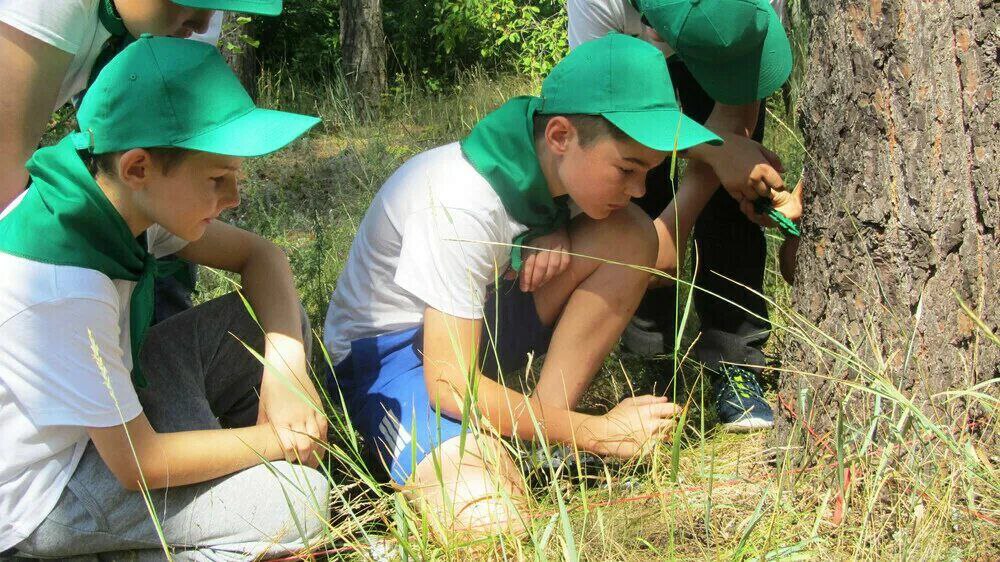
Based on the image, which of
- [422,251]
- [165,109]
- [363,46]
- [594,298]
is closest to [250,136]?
[165,109]

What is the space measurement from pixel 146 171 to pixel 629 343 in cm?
178

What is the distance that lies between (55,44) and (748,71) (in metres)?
1.71

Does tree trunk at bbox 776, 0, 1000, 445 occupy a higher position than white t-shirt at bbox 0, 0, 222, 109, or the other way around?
white t-shirt at bbox 0, 0, 222, 109

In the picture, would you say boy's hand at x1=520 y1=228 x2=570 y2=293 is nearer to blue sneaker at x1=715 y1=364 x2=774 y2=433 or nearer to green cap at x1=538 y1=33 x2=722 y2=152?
green cap at x1=538 y1=33 x2=722 y2=152

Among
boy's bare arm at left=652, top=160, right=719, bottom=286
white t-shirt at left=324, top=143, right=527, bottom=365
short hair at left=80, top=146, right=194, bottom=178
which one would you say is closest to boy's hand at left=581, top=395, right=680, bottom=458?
white t-shirt at left=324, top=143, right=527, bottom=365

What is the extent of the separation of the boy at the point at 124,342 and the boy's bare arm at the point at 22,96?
17 centimetres

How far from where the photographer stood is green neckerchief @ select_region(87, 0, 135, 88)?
226cm

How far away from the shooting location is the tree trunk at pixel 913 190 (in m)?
1.99

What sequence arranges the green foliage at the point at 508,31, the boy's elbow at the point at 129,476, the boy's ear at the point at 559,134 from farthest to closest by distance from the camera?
the green foliage at the point at 508,31, the boy's ear at the point at 559,134, the boy's elbow at the point at 129,476

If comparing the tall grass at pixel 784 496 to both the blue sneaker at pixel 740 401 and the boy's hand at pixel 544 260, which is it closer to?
the blue sneaker at pixel 740 401

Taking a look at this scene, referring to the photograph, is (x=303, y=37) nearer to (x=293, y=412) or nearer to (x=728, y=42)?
(x=728, y=42)

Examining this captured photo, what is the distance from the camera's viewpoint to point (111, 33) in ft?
7.53

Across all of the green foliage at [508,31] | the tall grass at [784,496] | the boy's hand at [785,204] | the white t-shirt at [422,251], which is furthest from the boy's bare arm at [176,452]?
the green foliage at [508,31]

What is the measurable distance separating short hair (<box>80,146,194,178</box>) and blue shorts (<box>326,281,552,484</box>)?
1.99 ft
